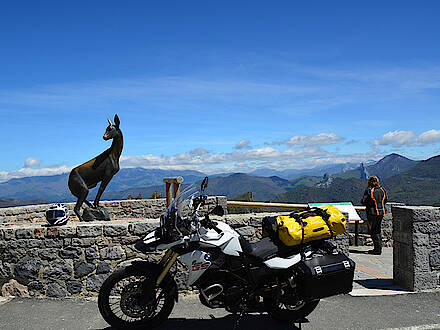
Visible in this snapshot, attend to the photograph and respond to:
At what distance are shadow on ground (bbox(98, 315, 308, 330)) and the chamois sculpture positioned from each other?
467 cm

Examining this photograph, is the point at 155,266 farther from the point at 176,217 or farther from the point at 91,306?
the point at 91,306

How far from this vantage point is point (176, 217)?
380 centimetres

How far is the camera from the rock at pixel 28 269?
5168mm

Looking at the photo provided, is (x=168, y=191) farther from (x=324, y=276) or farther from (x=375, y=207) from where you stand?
(x=324, y=276)

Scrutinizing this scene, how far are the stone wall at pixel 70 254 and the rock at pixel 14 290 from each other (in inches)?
2.9

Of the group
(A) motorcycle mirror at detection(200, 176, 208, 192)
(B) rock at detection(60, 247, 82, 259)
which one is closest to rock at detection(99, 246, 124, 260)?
(B) rock at detection(60, 247, 82, 259)

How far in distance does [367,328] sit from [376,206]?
4971mm

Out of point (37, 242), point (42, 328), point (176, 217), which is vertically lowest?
point (42, 328)

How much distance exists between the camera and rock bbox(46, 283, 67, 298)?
5148 millimetres

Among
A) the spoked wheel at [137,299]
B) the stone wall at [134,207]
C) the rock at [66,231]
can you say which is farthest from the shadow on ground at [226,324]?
the stone wall at [134,207]

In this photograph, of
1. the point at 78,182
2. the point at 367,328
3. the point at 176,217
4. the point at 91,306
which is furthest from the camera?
the point at 78,182

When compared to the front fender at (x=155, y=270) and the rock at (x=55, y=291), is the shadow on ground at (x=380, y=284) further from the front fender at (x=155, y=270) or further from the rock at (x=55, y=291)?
the rock at (x=55, y=291)

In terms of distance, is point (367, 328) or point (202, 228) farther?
point (367, 328)

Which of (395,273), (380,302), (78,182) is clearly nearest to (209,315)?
(380,302)
